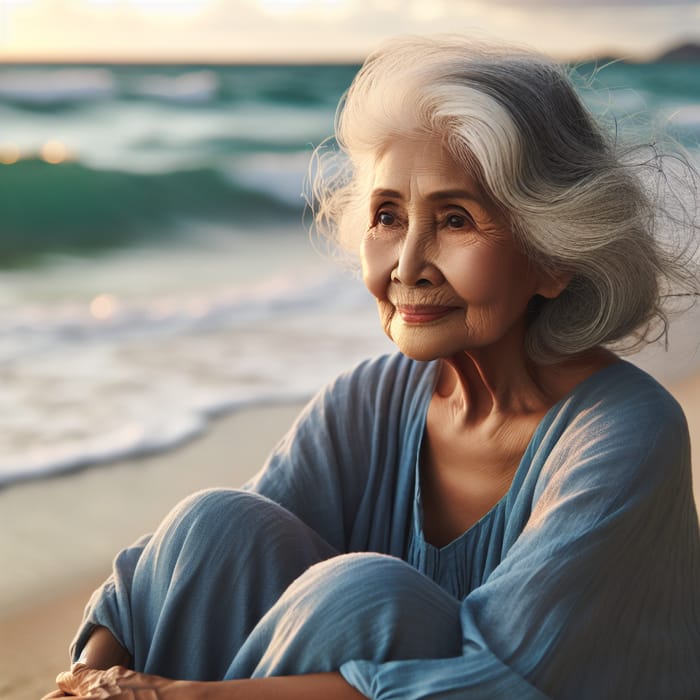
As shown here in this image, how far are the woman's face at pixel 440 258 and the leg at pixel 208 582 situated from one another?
36cm

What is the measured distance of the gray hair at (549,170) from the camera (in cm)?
163

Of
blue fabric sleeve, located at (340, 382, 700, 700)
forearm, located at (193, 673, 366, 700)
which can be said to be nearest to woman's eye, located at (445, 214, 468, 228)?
blue fabric sleeve, located at (340, 382, 700, 700)

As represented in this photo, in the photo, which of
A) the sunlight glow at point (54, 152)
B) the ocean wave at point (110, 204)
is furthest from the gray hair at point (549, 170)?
the sunlight glow at point (54, 152)

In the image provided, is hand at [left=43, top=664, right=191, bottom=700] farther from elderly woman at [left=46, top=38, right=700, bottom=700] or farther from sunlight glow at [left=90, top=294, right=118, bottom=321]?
sunlight glow at [left=90, top=294, right=118, bottom=321]

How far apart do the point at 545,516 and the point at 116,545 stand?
2145 mm

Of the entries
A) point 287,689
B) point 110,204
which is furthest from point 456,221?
point 110,204

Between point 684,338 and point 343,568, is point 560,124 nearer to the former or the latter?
point 343,568

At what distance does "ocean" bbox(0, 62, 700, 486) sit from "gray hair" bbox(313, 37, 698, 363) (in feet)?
0.57

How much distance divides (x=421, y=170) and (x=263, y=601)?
667mm

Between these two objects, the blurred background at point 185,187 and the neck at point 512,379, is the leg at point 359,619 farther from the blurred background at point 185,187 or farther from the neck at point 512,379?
the blurred background at point 185,187

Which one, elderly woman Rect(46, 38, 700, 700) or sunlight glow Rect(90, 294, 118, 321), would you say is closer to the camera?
elderly woman Rect(46, 38, 700, 700)

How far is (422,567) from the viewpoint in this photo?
187cm

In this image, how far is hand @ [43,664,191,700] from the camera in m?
1.52

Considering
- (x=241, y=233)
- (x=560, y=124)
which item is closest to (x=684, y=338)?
(x=560, y=124)
